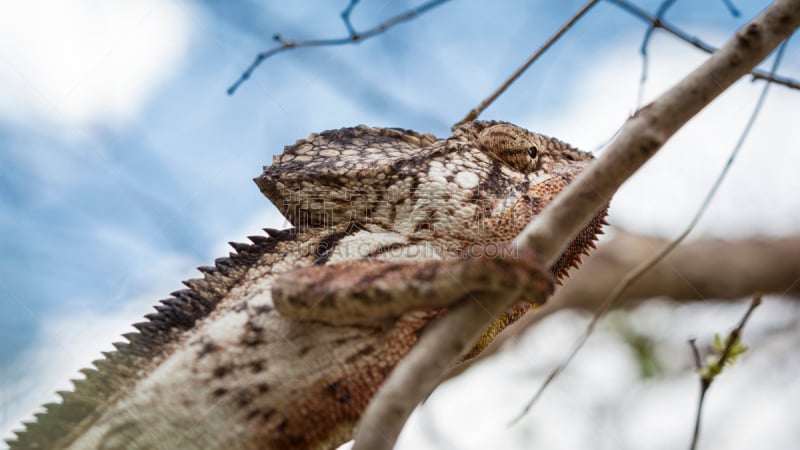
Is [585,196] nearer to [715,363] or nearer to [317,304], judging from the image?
[715,363]

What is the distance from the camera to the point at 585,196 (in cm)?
196

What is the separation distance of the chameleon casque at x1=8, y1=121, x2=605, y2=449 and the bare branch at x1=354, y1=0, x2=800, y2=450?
10 centimetres

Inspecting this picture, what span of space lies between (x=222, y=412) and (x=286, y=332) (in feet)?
0.98

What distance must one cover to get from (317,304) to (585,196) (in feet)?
Answer: 2.81

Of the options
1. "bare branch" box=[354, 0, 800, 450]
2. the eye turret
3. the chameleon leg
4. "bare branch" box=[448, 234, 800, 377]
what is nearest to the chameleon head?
the eye turret

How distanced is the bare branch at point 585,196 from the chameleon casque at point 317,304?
10 cm

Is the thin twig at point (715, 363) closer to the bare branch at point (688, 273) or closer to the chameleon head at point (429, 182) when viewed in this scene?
the chameleon head at point (429, 182)

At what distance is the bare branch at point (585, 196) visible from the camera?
175 cm

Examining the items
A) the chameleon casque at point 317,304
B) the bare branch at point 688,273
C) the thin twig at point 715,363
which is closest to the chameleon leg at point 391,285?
the chameleon casque at point 317,304

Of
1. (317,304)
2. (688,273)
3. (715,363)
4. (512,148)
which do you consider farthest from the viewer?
(688,273)

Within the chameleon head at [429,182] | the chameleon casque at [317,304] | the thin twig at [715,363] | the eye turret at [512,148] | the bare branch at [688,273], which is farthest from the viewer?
the bare branch at [688,273]

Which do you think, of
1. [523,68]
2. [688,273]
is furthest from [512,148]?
[688,273]

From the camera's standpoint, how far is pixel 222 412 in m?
2.32

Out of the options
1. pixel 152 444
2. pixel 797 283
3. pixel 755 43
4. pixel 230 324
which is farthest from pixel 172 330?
pixel 797 283
